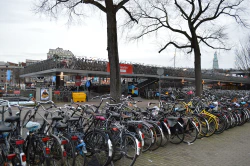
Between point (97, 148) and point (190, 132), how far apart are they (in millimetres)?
3285

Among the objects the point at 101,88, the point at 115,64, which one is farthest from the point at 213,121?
the point at 101,88

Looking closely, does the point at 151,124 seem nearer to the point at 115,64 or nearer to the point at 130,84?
the point at 115,64

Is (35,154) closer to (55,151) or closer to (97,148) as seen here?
(55,151)

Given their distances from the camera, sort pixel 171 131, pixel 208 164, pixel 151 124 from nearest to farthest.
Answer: pixel 208 164, pixel 151 124, pixel 171 131

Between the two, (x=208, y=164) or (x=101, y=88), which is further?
(x=101, y=88)

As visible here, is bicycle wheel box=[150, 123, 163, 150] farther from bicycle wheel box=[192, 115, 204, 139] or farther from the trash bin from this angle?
the trash bin

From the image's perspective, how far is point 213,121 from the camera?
7.45 m

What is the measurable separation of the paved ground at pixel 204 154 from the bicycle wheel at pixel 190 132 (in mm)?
162

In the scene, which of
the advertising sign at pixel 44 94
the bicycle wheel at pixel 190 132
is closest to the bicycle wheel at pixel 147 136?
the bicycle wheel at pixel 190 132

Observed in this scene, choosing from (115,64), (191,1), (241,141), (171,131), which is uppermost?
(191,1)

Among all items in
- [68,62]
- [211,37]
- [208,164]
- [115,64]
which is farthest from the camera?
[68,62]

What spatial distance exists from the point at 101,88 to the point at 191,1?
52.4 feet

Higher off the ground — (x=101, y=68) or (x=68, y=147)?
(x=101, y=68)

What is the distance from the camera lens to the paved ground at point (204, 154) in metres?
4.96
